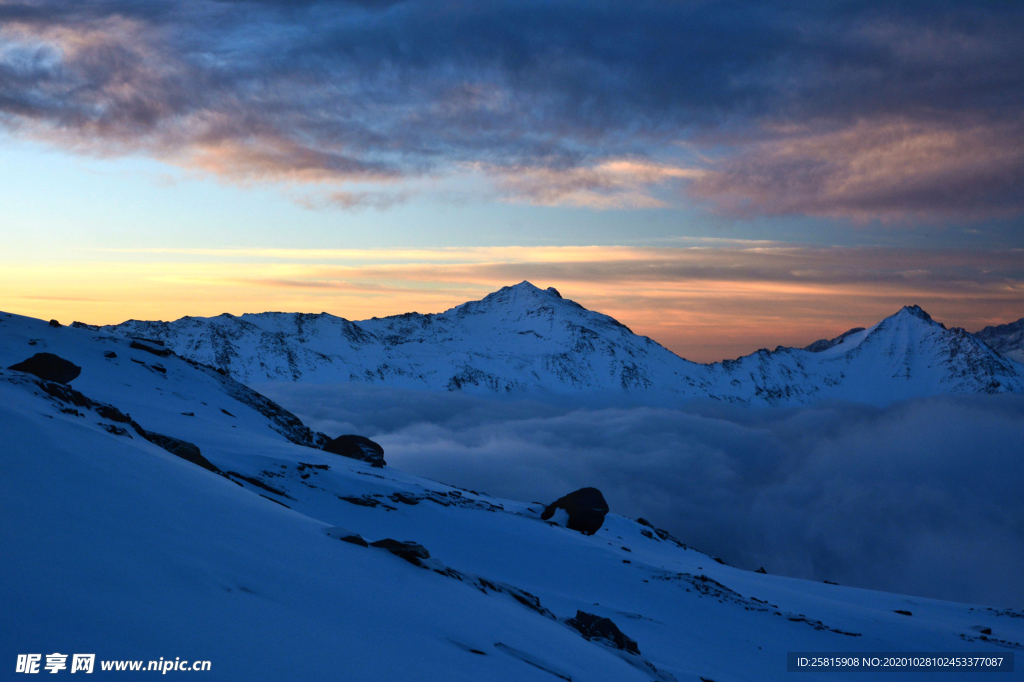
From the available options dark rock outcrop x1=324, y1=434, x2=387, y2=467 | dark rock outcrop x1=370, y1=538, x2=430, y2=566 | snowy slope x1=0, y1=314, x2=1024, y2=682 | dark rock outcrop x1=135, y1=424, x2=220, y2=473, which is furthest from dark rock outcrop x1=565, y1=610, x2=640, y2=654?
dark rock outcrop x1=324, y1=434, x2=387, y2=467

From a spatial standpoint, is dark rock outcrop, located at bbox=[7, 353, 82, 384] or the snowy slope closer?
the snowy slope

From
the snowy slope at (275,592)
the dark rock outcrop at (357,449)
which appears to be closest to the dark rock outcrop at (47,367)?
the snowy slope at (275,592)

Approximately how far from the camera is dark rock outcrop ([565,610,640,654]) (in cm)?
1391

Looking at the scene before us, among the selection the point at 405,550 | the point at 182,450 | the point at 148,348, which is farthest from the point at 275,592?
the point at 148,348

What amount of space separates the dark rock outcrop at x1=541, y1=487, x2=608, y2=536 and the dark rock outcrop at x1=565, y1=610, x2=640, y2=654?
2122 cm

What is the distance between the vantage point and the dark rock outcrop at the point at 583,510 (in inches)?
1414

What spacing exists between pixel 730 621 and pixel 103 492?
2234 cm

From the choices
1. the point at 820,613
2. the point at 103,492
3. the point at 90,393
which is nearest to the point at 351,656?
the point at 103,492

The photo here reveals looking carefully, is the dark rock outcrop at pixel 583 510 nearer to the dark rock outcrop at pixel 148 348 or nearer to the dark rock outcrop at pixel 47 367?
the dark rock outcrop at pixel 47 367

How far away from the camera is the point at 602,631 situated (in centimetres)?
1417

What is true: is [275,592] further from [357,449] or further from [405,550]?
[357,449]

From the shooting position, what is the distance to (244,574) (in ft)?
25.9

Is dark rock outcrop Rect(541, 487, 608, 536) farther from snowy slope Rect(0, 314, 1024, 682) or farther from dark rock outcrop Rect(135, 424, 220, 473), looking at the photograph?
dark rock outcrop Rect(135, 424, 220, 473)

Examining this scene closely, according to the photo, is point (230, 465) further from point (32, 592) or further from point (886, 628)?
point (886, 628)
